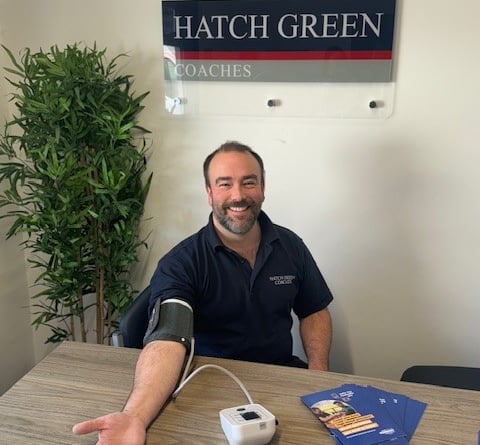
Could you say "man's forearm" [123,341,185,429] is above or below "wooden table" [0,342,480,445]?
above

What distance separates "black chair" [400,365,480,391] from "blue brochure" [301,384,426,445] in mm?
494

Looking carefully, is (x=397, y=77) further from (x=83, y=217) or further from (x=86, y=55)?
(x=83, y=217)

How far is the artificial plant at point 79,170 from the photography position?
190cm

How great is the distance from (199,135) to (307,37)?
56 centimetres


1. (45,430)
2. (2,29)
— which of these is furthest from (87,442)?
(2,29)

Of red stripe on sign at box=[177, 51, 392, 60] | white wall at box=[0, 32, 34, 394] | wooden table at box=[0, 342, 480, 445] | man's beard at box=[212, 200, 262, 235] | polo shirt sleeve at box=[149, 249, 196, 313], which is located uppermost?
red stripe on sign at box=[177, 51, 392, 60]

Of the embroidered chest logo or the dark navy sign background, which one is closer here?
the embroidered chest logo

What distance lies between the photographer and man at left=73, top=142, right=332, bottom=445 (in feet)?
5.09

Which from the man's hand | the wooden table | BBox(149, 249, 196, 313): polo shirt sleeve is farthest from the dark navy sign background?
the man's hand

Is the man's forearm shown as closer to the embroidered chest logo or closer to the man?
the man

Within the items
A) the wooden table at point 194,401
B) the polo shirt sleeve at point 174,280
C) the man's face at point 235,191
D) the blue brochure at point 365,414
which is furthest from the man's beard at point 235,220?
the blue brochure at point 365,414

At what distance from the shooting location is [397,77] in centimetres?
182

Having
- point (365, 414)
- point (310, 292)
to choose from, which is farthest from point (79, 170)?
point (365, 414)

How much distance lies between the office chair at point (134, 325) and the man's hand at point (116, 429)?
1.53ft
